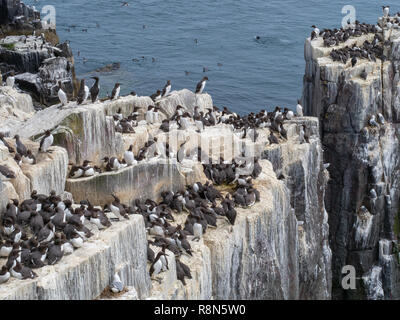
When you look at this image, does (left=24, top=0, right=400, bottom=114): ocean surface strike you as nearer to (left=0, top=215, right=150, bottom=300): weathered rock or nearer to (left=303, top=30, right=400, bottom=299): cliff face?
(left=303, top=30, right=400, bottom=299): cliff face

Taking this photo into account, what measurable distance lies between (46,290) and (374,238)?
75.9ft

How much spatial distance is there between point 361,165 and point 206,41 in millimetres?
31038

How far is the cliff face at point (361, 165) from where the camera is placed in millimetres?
30969

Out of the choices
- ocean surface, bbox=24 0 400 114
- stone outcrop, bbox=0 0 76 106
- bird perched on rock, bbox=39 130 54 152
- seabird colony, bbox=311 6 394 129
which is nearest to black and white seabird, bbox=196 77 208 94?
seabird colony, bbox=311 6 394 129

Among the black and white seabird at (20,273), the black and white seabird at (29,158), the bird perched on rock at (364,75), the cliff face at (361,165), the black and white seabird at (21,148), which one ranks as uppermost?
the black and white seabird at (21,148)

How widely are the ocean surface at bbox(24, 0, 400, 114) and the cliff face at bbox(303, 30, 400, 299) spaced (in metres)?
16.1

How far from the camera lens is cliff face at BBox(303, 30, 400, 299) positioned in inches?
1219

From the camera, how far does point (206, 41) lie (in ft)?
196

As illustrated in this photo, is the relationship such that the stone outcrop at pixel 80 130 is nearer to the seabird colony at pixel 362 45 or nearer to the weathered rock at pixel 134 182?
the weathered rock at pixel 134 182

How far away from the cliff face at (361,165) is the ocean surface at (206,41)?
1614 centimetres

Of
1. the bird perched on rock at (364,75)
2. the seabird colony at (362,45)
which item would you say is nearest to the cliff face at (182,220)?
the bird perched on rock at (364,75)

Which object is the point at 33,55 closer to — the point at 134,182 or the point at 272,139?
the point at 272,139

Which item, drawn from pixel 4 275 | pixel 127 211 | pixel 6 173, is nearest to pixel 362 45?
pixel 127 211
